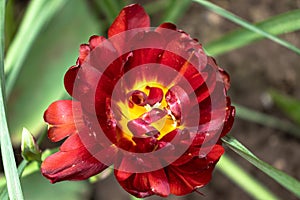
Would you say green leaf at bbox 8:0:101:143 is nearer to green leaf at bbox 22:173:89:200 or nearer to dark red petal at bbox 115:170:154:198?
green leaf at bbox 22:173:89:200

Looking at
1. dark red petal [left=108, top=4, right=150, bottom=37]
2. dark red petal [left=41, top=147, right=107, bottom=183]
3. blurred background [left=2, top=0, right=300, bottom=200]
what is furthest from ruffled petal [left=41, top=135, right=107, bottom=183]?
blurred background [left=2, top=0, right=300, bottom=200]

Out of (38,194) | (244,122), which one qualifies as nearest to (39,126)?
(38,194)

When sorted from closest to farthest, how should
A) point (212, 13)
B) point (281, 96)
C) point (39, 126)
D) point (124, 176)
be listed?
point (124, 176) < point (39, 126) < point (281, 96) < point (212, 13)

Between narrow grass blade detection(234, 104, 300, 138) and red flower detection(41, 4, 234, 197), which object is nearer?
red flower detection(41, 4, 234, 197)

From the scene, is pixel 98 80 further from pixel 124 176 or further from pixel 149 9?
pixel 149 9

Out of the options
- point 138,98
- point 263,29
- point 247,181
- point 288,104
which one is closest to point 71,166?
point 138,98

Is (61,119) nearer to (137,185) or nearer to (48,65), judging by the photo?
(137,185)
